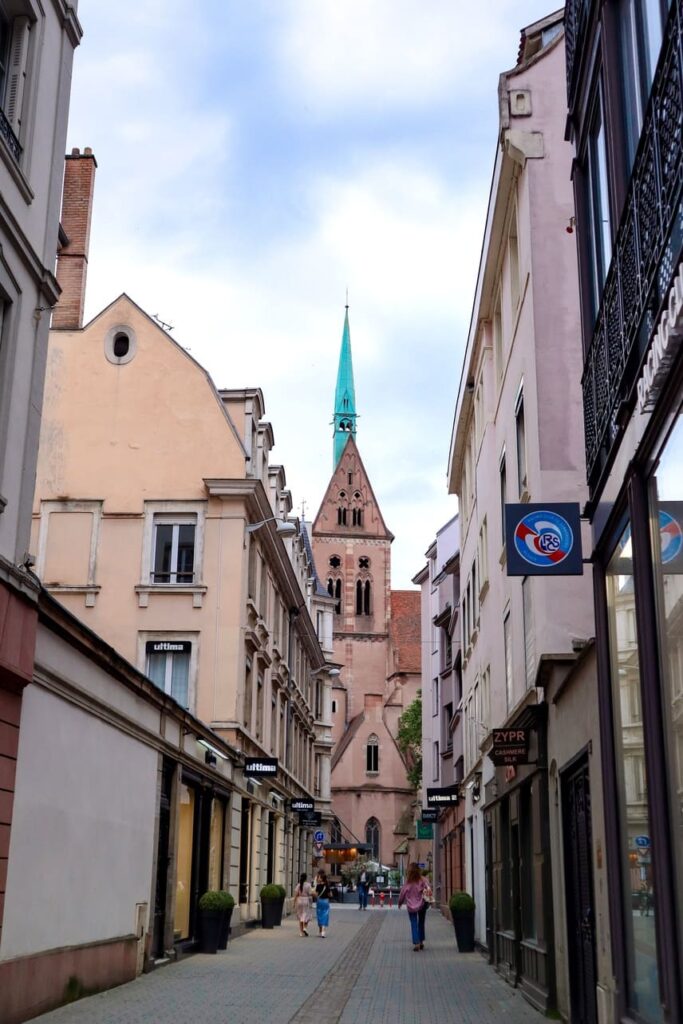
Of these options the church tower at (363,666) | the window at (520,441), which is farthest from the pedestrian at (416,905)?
the church tower at (363,666)

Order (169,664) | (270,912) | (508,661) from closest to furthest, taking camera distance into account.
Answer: (508,661) < (169,664) < (270,912)

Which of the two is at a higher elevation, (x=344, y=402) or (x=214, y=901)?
(x=344, y=402)

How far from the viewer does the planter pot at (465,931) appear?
82.5 ft

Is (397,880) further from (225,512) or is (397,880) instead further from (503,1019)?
(503,1019)

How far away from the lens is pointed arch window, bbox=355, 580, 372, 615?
10662 centimetres

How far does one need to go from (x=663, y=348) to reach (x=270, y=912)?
28732 millimetres

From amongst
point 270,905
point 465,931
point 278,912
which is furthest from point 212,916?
point 278,912

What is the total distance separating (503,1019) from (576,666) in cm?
472

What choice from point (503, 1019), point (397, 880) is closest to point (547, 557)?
point (503, 1019)

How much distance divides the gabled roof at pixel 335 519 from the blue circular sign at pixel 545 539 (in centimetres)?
9838

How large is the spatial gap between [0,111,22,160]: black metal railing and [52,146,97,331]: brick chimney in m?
17.5

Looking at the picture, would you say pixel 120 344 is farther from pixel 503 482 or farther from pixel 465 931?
pixel 465 931

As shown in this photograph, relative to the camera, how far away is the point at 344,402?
140000 millimetres

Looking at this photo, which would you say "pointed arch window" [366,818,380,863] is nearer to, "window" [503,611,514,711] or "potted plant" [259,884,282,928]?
"potted plant" [259,884,282,928]
